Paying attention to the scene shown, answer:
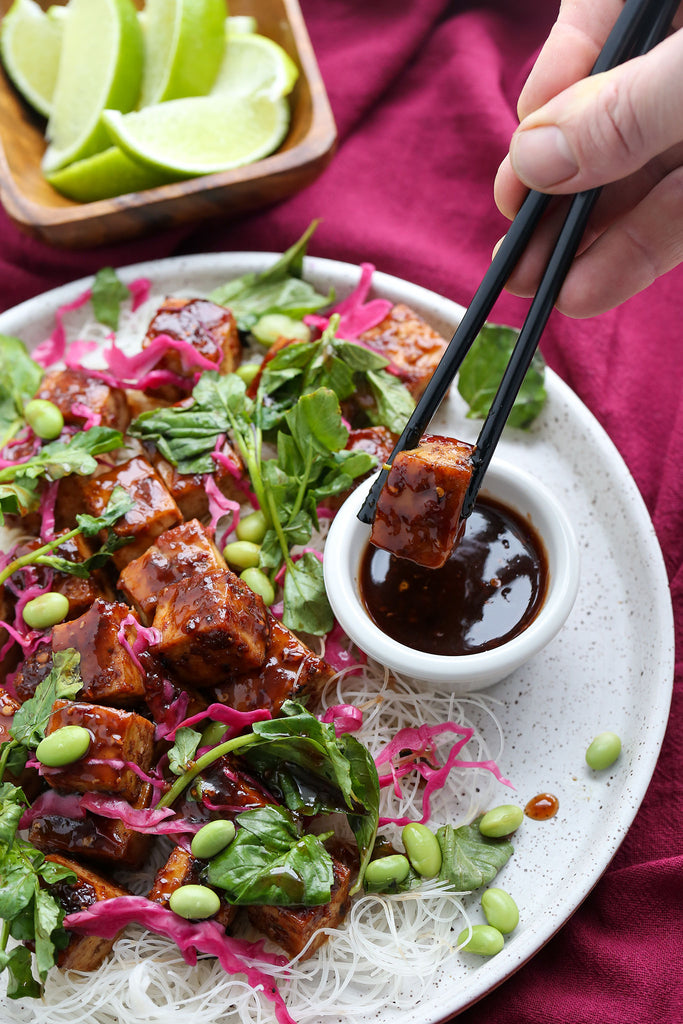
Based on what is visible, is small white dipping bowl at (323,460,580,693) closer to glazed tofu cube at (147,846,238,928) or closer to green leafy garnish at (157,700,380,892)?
green leafy garnish at (157,700,380,892)

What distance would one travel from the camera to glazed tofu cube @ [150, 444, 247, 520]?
13.0 feet

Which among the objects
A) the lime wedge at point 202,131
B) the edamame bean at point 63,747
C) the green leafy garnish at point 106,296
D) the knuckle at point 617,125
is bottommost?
the edamame bean at point 63,747

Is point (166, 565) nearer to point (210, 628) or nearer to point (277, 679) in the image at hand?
point (210, 628)

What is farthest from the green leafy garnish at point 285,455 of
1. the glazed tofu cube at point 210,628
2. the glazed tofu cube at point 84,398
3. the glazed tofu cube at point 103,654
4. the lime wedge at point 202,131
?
the lime wedge at point 202,131

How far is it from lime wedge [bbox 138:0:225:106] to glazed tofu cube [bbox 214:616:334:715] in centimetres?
327

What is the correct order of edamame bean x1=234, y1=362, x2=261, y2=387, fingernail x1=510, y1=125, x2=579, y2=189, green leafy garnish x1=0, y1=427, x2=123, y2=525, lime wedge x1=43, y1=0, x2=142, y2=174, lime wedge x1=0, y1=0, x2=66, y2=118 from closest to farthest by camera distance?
1. fingernail x1=510, y1=125, x2=579, y2=189
2. green leafy garnish x1=0, y1=427, x2=123, y2=525
3. edamame bean x1=234, y1=362, x2=261, y2=387
4. lime wedge x1=43, y1=0, x2=142, y2=174
5. lime wedge x1=0, y1=0, x2=66, y2=118

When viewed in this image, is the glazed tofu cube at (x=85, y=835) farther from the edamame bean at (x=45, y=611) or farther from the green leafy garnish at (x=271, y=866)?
the edamame bean at (x=45, y=611)

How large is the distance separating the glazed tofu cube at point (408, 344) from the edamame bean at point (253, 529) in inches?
39.3

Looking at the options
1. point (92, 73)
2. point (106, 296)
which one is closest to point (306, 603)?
point (106, 296)

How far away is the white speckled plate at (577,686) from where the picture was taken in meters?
3.40

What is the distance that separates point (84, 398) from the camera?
410 centimetres

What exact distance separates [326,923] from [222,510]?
1737 mm

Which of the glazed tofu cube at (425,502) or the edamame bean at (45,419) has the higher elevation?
the glazed tofu cube at (425,502)

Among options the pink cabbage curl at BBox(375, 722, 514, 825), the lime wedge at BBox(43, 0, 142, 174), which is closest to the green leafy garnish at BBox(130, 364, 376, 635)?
the pink cabbage curl at BBox(375, 722, 514, 825)
